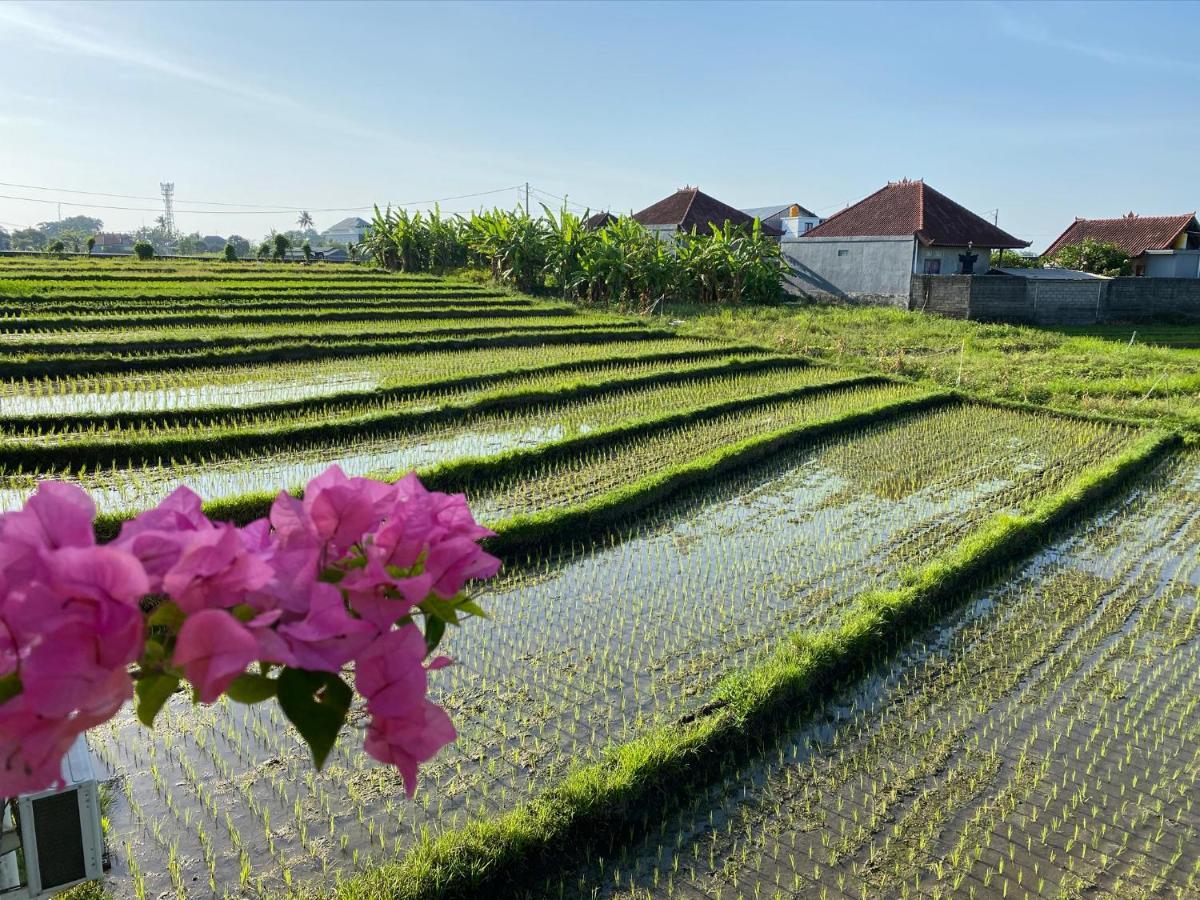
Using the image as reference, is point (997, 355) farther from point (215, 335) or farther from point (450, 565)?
point (450, 565)

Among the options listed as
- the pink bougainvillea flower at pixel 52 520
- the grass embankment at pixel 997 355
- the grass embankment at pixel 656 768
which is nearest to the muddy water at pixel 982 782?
the grass embankment at pixel 656 768

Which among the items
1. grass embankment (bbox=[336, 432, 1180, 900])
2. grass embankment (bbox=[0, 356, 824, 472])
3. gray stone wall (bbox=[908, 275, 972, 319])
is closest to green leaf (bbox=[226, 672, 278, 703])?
grass embankment (bbox=[336, 432, 1180, 900])

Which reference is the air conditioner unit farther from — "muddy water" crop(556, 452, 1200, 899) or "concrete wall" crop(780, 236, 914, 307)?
"concrete wall" crop(780, 236, 914, 307)

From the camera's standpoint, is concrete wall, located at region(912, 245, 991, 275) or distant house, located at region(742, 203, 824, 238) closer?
concrete wall, located at region(912, 245, 991, 275)

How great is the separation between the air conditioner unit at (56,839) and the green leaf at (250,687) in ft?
5.20

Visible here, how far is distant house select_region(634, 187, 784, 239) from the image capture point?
3145 centimetres

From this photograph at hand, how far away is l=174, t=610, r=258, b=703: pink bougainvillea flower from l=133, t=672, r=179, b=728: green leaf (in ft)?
0.22

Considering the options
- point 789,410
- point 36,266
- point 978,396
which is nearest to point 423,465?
point 789,410

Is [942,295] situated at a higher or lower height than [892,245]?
lower

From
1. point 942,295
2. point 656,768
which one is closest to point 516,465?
point 656,768

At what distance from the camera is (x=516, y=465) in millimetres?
9336

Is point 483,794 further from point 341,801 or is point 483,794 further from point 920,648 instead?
point 920,648

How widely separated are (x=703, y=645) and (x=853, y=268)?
72.2 ft

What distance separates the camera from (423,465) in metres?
8.93
